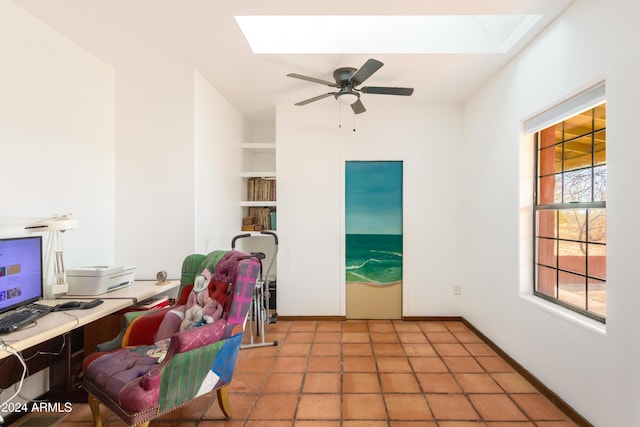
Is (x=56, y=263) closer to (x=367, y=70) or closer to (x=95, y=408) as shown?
(x=95, y=408)

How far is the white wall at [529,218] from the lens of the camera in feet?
5.54

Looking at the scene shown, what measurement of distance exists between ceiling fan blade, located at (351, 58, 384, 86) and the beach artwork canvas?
140cm

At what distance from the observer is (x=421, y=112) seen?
12.9 ft

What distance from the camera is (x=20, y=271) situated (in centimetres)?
194

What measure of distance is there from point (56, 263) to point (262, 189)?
2.43 m

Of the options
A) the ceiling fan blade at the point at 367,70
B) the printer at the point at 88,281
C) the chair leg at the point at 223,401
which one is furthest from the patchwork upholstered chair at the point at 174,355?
the ceiling fan blade at the point at 367,70

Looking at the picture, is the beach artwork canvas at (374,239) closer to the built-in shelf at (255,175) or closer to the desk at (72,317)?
the built-in shelf at (255,175)

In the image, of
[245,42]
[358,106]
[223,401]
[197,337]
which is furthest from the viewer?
[358,106]

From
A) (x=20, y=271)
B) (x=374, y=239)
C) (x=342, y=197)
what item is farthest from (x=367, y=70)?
(x=20, y=271)

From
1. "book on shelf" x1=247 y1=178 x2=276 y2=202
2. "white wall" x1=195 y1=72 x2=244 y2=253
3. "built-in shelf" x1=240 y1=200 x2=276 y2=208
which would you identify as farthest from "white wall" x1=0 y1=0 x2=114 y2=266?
"book on shelf" x1=247 y1=178 x2=276 y2=202

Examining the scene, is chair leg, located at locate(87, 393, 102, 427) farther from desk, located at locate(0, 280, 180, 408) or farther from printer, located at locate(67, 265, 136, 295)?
printer, located at locate(67, 265, 136, 295)

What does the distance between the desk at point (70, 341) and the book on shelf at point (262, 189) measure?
1883 millimetres

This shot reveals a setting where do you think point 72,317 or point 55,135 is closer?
point 72,317

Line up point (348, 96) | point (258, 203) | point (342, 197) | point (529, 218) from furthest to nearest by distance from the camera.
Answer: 1. point (258, 203)
2. point (342, 197)
3. point (348, 96)
4. point (529, 218)
